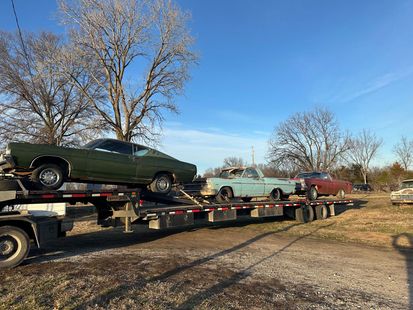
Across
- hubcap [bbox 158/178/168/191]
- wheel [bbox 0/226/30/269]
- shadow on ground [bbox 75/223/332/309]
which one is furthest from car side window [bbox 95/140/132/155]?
shadow on ground [bbox 75/223/332/309]

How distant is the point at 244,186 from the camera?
42.5 feet

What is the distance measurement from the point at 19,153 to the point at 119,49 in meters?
16.9

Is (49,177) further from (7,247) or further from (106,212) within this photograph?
(106,212)

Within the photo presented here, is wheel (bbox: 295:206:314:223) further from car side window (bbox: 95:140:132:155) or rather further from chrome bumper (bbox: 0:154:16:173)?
chrome bumper (bbox: 0:154:16:173)

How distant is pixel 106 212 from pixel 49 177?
2.29 meters

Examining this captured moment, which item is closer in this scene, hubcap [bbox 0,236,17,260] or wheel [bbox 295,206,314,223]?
hubcap [bbox 0,236,17,260]

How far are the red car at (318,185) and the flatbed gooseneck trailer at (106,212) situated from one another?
1.95 meters

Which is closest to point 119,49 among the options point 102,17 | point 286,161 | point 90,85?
point 102,17

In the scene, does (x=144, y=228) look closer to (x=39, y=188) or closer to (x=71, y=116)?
(x=39, y=188)

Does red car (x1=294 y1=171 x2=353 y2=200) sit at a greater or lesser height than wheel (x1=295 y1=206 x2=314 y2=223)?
greater

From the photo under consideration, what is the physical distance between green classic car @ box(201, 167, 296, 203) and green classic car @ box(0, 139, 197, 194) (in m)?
1.04

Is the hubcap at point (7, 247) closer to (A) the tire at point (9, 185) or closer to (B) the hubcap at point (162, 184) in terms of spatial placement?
(A) the tire at point (9, 185)

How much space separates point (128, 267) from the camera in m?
6.97

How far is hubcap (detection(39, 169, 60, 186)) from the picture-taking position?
314 inches
